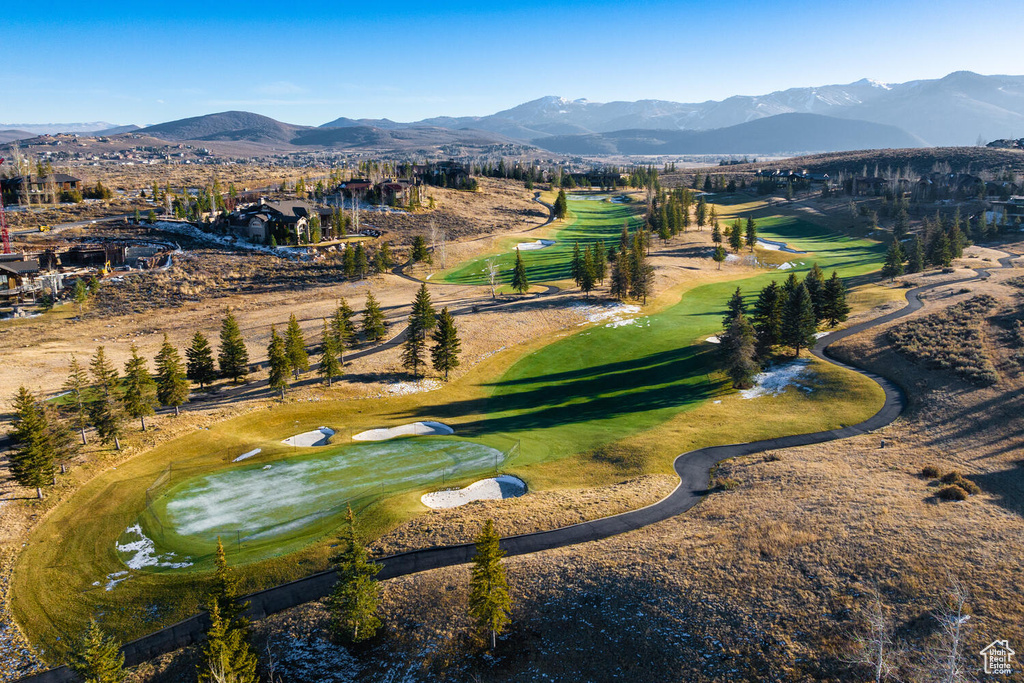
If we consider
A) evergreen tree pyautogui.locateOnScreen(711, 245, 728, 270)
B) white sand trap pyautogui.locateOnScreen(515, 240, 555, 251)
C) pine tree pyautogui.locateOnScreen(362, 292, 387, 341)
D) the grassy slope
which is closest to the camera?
the grassy slope

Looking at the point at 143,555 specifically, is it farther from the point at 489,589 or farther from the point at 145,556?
the point at 489,589

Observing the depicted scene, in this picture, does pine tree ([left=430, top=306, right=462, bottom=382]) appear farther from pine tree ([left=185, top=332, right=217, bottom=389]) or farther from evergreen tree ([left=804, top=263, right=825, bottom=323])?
evergreen tree ([left=804, top=263, right=825, bottom=323])

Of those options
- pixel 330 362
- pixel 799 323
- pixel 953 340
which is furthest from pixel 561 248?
pixel 953 340

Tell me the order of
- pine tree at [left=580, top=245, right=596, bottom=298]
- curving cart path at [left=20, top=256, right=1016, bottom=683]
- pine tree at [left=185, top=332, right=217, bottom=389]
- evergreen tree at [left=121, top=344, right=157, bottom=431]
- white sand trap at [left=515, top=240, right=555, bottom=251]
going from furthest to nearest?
white sand trap at [left=515, top=240, right=555, bottom=251]
pine tree at [left=580, top=245, right=596, bottom=298]
pine tree at [left=185, top=332, right=217, bottom=389]
evergreen tree at [left=121, top=344, right=157, bottom=431]
curving cart path at [left=20, top=256, right=1016, bottom=683]

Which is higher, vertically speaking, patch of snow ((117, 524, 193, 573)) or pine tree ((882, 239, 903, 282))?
pine tree ((882, 239, 903, 282))

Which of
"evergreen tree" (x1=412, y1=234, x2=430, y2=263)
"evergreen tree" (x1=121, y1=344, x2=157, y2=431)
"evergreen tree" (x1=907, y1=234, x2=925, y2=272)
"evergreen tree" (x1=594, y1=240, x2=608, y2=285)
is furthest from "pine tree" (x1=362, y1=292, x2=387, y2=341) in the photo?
"evergreen tree" (x1=907, y1=234, x2=925, y2=272)

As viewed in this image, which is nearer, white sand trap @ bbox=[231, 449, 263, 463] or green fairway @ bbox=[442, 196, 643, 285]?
white sand trap @ bbox=[231, 449, 263, 463]
